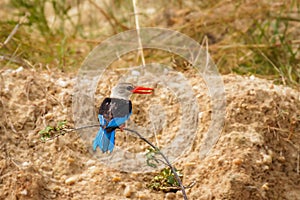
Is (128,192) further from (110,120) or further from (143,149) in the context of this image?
(110,120)

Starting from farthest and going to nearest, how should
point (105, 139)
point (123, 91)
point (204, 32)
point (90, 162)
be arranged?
point (204, 32)
point (90, 162)
point (123, 91)
point (105, 139)

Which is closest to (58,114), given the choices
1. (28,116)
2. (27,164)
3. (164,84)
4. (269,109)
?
(28,116)

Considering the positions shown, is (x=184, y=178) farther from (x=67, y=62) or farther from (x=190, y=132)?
(x=67, y=62)

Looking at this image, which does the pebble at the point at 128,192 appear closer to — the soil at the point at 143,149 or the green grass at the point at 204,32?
the soil at the point at 143,149

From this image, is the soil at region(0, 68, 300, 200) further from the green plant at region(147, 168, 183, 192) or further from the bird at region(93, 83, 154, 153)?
the bird at region(93, 83, 154, 153)

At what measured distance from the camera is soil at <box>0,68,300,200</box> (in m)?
2.34

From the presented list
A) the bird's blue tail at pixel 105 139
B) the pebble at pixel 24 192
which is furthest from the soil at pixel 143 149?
the bird's blue tail at pixel 105 139

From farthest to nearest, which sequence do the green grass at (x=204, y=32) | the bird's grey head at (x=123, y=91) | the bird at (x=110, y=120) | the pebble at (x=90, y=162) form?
1. the green grass at (x=204, y=32)
2. the pebble at (x=90, y=162)
3. the bird's grey head at (x=123, y=91)
4. the bird at (x=110, y=120)

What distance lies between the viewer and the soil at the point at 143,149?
7.68 feet

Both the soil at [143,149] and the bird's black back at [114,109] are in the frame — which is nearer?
the bird's black back at [114,109]

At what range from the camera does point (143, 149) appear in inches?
100.0

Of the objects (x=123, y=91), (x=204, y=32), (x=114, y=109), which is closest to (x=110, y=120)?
(x=114, y=109)

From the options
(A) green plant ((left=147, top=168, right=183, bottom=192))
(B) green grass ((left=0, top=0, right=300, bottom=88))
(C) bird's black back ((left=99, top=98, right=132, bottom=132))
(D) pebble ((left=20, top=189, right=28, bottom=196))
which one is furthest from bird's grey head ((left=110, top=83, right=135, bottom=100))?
(B) green grass ((left=0, top=0, right=300, bottom=88))

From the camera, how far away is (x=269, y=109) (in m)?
2.71
